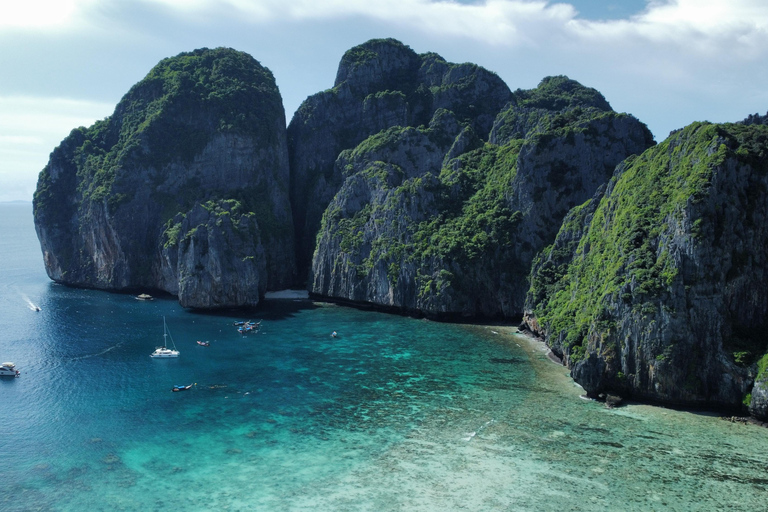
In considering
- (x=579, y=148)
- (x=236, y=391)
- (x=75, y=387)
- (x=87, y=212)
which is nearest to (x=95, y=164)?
(x=87, y=212)

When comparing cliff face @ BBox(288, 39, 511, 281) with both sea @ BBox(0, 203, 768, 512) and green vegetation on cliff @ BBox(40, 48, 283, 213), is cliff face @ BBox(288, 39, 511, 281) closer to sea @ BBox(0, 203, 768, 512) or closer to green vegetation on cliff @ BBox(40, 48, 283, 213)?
green vegetation on cliff @ BBox(40, 48, 283, 213)

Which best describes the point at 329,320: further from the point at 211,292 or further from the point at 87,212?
the point at 87,212

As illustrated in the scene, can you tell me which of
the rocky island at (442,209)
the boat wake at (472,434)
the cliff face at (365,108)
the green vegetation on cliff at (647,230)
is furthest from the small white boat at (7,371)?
the cliff face at (365,108)

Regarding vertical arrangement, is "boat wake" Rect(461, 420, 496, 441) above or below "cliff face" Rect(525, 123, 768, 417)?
below

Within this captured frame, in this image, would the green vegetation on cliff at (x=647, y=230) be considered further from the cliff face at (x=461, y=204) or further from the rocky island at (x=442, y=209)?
the cliff face at (x=461, y=204)

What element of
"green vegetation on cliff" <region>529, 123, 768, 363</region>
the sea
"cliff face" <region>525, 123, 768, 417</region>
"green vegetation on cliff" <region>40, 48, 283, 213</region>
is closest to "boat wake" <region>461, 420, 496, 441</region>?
the sea

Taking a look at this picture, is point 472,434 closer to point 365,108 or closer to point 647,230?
point 647,230
